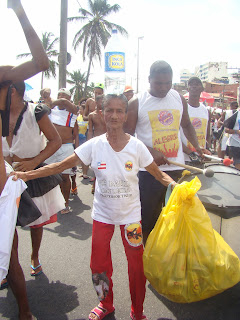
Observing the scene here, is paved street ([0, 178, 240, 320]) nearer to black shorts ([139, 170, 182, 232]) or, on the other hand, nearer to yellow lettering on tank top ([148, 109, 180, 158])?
black shorts ([139, 170, 182, 232])

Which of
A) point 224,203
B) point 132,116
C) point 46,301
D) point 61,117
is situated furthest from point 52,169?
point 61,117

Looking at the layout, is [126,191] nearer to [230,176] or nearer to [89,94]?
[230,176]

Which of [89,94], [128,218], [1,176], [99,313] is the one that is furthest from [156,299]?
[89,94]

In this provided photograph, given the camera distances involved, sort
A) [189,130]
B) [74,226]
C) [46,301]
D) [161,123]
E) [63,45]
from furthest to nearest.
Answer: [63,45] → [74,226] → [189,130] → [161,123] → [46,301]

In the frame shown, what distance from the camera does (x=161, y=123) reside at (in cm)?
276

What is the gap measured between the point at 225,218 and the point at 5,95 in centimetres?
187

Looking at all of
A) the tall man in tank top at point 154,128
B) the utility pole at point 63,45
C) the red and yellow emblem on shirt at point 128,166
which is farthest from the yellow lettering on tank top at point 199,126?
the utility pole at point 63,45

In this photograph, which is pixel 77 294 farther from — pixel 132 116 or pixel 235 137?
pixel 235 137

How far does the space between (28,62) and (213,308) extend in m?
2.43

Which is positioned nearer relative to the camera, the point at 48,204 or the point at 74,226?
the point at 48,204

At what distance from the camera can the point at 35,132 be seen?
2611mm

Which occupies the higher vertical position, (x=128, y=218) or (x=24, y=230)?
(x=128, y=218)

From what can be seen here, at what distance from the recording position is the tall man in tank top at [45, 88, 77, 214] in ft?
16.0

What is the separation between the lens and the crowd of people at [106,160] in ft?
6.78
